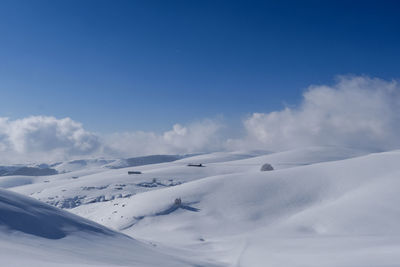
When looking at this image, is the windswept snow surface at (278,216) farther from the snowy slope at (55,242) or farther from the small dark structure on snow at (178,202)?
the snowy slope at (55,242)

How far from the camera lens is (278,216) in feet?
162

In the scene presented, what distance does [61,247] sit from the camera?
19125 mm

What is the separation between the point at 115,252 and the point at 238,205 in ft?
116

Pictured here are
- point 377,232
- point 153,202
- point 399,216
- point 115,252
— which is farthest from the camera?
point 153,202

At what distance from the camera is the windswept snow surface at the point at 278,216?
1044 inches

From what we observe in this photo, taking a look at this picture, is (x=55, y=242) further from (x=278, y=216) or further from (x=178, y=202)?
(x=178, y=202)

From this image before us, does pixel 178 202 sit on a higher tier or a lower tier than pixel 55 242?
higher

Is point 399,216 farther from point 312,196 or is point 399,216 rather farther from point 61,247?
point 61,247

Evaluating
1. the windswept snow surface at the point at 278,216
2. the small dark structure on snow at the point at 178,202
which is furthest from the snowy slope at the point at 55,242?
the small dark structure on snow at the point at 178,202

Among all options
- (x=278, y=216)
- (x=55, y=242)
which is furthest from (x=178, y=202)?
(x=55, y=242)

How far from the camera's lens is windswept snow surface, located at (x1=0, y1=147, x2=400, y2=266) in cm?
2651

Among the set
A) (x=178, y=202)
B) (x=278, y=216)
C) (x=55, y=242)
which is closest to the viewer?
(x=55, y=242)

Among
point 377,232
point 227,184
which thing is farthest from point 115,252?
point 227,184

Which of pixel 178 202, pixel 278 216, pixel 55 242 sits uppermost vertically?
pixel 178 202
